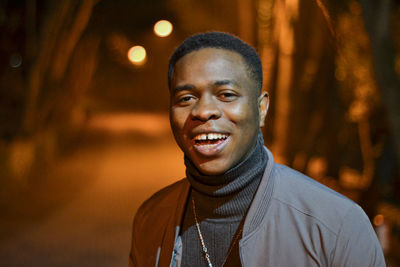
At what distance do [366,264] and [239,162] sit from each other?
0.59 metres

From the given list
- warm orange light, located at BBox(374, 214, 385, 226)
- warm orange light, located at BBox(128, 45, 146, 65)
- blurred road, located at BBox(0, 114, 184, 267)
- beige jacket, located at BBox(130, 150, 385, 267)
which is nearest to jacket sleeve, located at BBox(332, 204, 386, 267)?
beige jacket, located at BBox(130, 150, 385, 267)

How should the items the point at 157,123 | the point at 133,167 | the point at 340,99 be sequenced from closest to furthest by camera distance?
the point at 340,99 → the point at 133,167 → the point at 157,123

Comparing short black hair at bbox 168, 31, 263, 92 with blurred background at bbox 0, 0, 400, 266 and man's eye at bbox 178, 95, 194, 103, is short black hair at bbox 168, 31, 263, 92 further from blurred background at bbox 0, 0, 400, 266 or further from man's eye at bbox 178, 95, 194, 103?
blurred background at bbox 0, 0, 400, 266

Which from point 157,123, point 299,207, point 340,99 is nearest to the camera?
point 299,207

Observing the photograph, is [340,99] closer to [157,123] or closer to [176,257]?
[176,257]

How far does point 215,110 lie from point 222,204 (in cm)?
41

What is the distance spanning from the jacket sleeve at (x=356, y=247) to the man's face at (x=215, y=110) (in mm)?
482

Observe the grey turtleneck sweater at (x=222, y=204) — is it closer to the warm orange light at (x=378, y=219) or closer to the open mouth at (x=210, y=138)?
the open mouth at (x=210, y=138)

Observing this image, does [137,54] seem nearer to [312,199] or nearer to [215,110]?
[215,110]

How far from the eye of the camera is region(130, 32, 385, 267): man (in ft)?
4.88

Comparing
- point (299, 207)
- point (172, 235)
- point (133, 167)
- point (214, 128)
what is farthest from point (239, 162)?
point (133, 167)

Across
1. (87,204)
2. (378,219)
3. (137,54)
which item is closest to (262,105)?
(378,219)

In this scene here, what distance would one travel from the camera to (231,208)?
1.70 metres

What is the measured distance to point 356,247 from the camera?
1.44m
